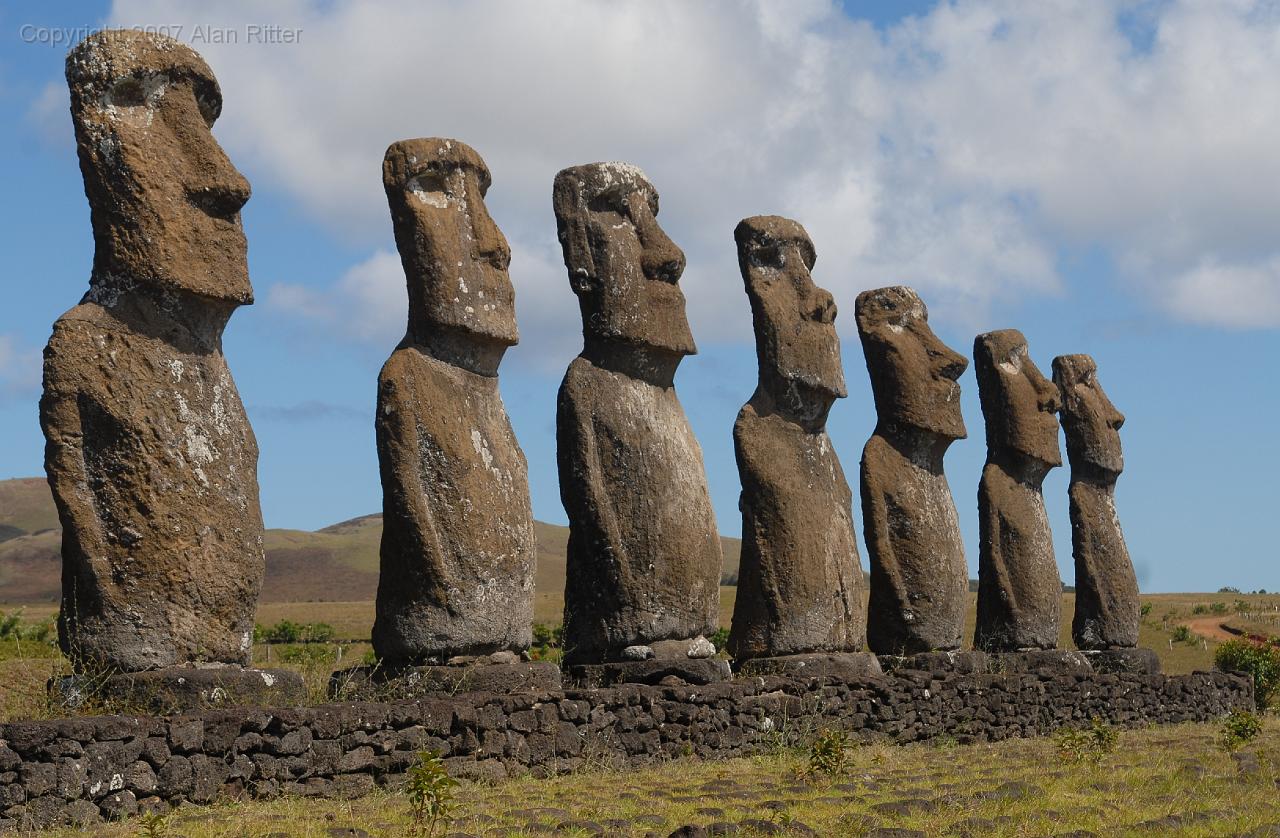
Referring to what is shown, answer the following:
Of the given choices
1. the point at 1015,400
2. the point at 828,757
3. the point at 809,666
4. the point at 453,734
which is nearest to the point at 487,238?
the point at 453,734

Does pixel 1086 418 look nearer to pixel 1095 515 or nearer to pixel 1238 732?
pixel 1095 515

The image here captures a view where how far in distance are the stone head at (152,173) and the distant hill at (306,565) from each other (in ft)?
277

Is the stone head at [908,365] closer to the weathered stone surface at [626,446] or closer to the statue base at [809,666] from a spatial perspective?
the statue base at [809,666]

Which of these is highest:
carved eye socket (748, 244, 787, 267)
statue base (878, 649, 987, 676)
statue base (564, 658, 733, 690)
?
carved eye socket (748, 244, 787, 267)

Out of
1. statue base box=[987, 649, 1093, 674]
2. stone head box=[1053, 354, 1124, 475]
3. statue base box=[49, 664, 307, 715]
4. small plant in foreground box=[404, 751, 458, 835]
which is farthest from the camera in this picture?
stone head box=[1053, 354, 1124, 475]

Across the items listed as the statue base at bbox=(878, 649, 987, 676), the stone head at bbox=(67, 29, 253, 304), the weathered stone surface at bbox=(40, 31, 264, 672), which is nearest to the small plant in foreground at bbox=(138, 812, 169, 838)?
the weathered stone surface at bbox=(40, 31, 264, 672)

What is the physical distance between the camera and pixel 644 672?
12734 mm

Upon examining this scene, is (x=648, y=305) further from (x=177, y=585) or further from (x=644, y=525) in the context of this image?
(x=177, y=585)

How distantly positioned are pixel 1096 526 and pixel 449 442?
38.0 feet

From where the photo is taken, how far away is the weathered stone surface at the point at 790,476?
568 inches

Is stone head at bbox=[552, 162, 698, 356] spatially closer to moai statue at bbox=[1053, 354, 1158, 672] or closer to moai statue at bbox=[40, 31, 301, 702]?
moai statue at bbox=[40, 31, 301, 702]

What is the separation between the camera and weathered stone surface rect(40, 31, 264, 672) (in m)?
9.84

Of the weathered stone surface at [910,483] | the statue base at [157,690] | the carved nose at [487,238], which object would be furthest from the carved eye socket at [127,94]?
the weathered stone surface at [910,483]

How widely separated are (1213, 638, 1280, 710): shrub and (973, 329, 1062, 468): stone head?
6.29 m
